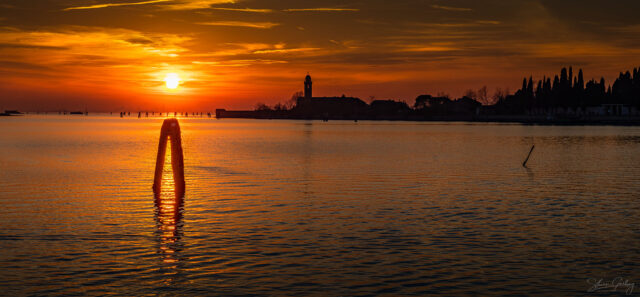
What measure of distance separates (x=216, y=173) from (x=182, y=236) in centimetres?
2285

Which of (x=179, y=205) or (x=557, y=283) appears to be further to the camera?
(x=179, y=205)

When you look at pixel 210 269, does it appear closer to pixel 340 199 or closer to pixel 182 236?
pixel 182 236

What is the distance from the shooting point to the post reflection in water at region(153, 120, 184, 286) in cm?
1525

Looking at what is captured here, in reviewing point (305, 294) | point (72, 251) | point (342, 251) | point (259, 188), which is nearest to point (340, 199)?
point (259, 188)

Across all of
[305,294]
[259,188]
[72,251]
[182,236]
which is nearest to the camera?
[305,294]

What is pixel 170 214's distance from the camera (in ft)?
76.2

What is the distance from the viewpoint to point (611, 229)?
65.7ft
